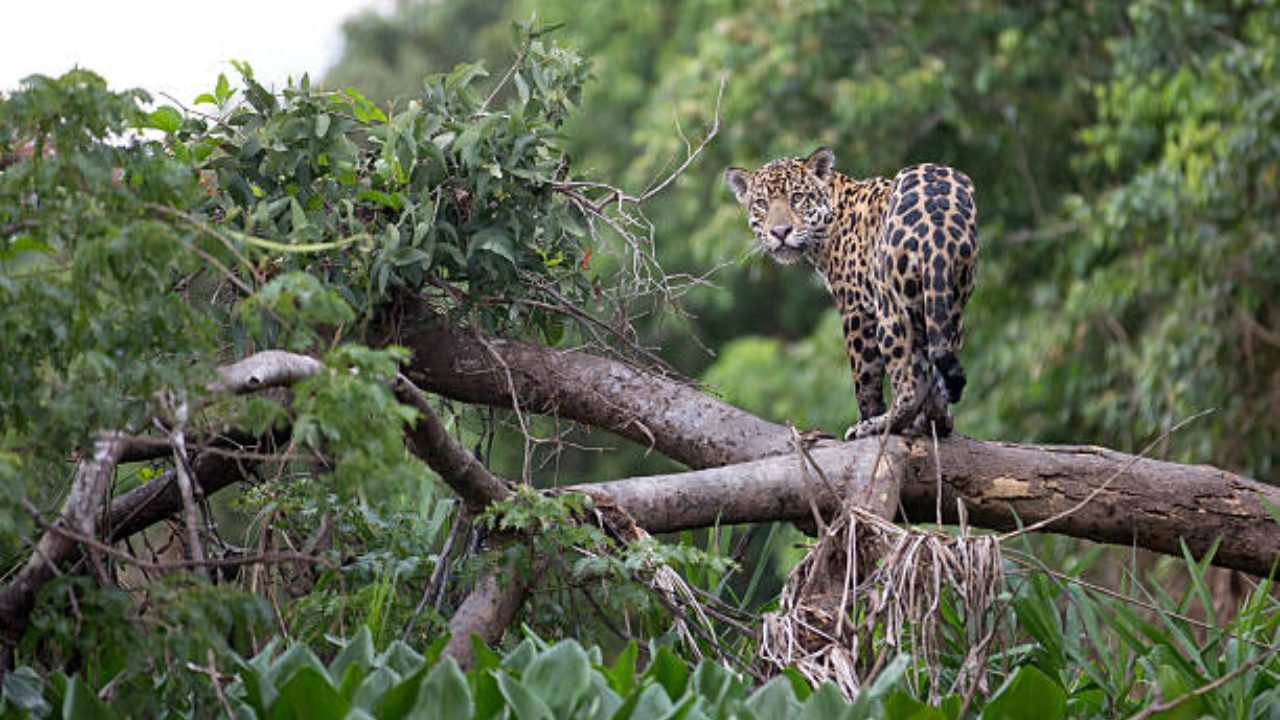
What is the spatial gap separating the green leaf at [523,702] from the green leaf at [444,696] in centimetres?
8

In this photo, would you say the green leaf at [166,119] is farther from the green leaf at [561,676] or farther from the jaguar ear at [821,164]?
the jaguar ear at [821,164]

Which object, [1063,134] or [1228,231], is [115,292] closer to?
[1228,231]

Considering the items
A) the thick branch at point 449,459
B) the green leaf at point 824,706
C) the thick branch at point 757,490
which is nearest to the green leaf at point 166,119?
the thick branch at point 449,459

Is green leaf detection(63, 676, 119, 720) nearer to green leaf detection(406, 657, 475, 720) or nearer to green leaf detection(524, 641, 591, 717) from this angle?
green leaf detection(406, 657, 475, 720)

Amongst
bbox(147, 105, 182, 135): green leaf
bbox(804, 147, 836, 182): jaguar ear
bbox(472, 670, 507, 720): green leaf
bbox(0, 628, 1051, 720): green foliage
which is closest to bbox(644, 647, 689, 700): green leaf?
bbox(0, 628, 1051, 720): green foliage

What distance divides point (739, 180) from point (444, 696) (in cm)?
338

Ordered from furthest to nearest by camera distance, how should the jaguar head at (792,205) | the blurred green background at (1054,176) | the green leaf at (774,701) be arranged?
1. the blurred green background at (1054,176)
2. the jaguar head at (792,205)
3. the green leaf at (774,701)

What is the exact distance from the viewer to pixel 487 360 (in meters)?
5.12

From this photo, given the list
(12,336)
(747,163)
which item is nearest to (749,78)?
(747,163)

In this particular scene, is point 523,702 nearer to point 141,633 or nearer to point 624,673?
point 624,673

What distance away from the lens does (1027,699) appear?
12.3 feet

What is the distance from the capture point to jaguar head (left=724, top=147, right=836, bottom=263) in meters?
5.79

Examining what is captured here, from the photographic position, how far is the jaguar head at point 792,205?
19.0ft

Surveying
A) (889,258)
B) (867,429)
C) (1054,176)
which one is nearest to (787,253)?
(889,258)
